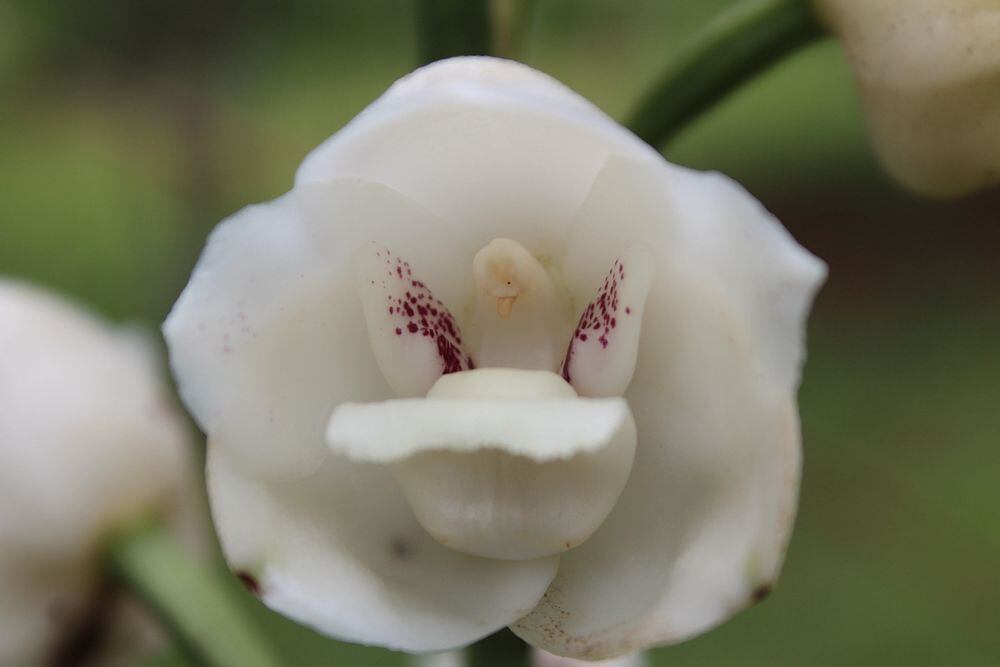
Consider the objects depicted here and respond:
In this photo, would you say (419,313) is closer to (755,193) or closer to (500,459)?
(500,459)

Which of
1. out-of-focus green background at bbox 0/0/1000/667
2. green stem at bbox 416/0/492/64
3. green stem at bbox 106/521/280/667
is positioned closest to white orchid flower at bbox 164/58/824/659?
green stem at bbox 416/0/492/64

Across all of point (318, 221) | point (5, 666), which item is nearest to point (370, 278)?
point (318, 221)

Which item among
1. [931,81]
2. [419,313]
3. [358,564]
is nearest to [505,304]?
[419,313]

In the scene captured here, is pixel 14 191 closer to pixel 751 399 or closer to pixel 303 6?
pixel 303 6

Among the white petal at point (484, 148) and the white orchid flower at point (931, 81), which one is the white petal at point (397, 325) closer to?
the white petal at point (484, 148)

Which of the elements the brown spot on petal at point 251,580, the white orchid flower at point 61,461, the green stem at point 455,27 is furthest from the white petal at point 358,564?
the white orchid flower at point 61,461

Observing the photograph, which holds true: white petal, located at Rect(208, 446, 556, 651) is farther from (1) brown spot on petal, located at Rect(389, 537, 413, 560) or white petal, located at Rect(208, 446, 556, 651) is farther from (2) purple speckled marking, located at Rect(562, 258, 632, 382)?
(2) purple speckled marking, located at Rect(562, 258, 632, 382)

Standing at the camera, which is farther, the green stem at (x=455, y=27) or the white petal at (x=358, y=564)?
the green stem at (x=455, y=27)
